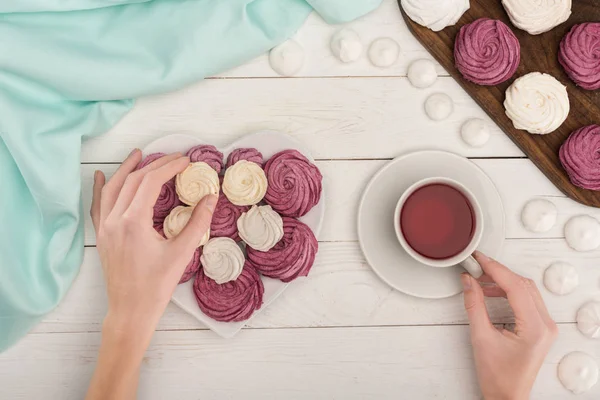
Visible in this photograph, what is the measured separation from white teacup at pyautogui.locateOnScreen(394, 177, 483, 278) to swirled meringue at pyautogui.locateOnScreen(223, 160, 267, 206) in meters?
0.19

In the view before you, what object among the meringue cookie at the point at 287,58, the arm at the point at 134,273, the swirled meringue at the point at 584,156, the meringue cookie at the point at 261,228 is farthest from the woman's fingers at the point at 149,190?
the swirled meringue at the point at 584,156

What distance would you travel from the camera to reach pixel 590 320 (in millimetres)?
830

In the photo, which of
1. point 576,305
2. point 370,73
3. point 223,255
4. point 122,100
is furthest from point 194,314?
point 576,305

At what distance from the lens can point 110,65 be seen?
814mm

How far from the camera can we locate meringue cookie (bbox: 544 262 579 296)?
84 cm

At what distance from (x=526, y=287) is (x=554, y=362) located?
0.14m

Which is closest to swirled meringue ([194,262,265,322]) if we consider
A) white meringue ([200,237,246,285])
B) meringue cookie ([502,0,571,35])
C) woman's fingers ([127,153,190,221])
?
white meringue ([200,237,246,285])

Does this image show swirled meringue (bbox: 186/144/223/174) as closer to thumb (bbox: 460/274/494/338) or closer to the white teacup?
the white teacup

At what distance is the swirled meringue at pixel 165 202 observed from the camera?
0.80 meters

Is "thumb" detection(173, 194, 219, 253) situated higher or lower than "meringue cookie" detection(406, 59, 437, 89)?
lower

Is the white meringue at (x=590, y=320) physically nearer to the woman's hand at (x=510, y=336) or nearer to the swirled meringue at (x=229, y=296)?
the woman's hand at (x=510, y=336)

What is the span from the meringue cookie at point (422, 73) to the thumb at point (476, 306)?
0.28 metres

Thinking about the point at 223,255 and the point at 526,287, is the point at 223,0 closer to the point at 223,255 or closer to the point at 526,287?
the point at 223,255

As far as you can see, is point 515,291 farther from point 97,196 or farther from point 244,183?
point 97,196
